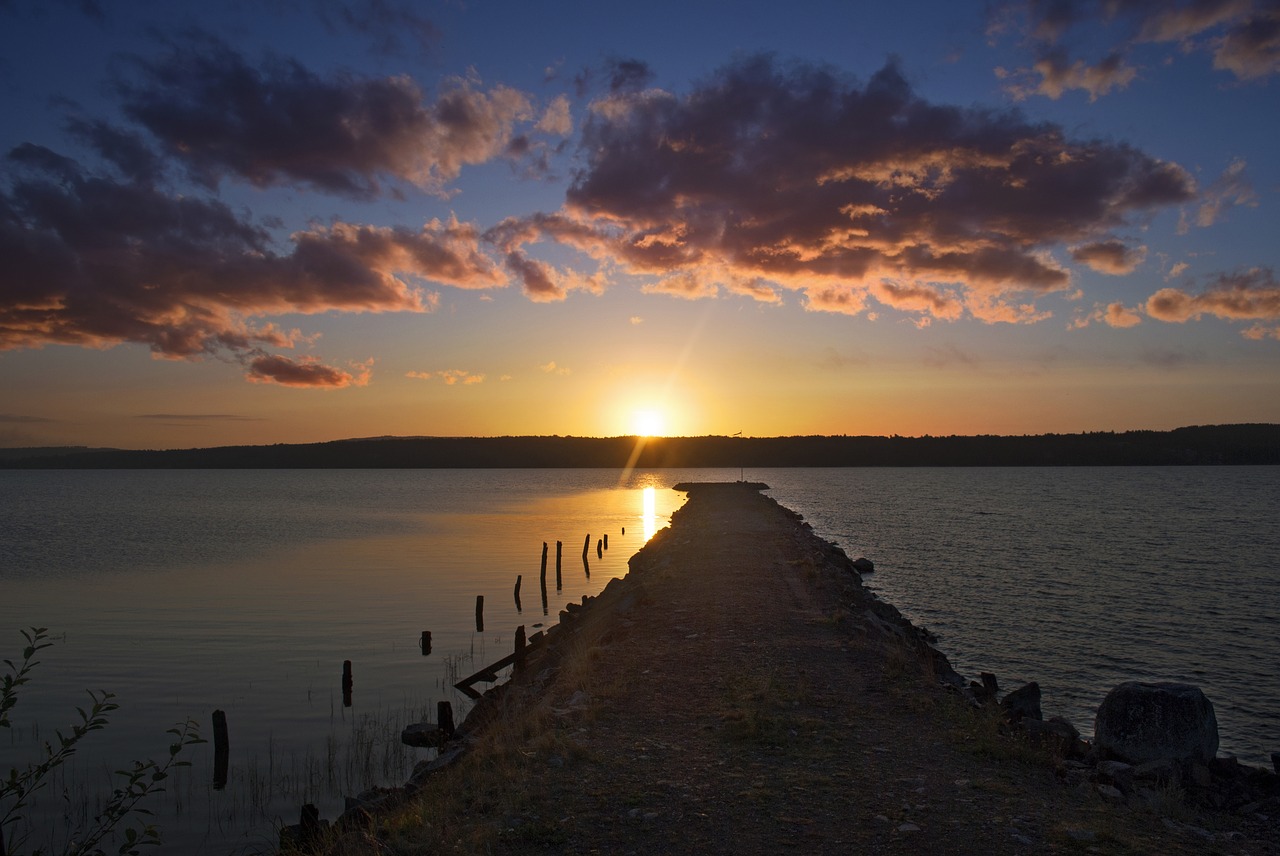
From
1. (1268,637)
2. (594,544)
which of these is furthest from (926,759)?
(594,544)

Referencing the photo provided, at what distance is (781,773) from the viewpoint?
Result: 403 inches

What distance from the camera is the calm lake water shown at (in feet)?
51.3

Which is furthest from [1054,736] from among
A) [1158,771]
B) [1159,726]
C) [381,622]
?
[381,622]

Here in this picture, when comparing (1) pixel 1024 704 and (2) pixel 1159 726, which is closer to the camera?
(2) pixel 1159 726

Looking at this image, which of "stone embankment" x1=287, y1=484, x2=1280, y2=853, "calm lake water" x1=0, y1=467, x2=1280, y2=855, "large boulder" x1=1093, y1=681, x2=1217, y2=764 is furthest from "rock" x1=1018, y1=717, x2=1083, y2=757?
"calm lake water" x1=0, y1=467, x2=1280, y2=855

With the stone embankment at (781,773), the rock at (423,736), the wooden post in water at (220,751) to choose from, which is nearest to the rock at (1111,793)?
the stone embankment at (781,773)

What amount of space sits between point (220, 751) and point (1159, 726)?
52.1ft

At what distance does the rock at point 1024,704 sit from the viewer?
1528 cm

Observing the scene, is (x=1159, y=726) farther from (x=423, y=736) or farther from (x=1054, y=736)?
(x=423, y=736)

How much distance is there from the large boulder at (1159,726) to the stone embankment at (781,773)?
467mm

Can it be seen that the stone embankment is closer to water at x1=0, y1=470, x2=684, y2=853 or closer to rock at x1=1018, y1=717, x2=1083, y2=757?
rock at x1=1018, y1=717, x2=1083, y2=757

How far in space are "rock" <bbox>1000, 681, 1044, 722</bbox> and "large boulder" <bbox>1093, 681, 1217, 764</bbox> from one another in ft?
5.83

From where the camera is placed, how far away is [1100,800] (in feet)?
32.3

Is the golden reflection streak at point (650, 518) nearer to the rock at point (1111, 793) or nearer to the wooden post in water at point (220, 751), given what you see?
the wooden post in water at point (220, 751)
